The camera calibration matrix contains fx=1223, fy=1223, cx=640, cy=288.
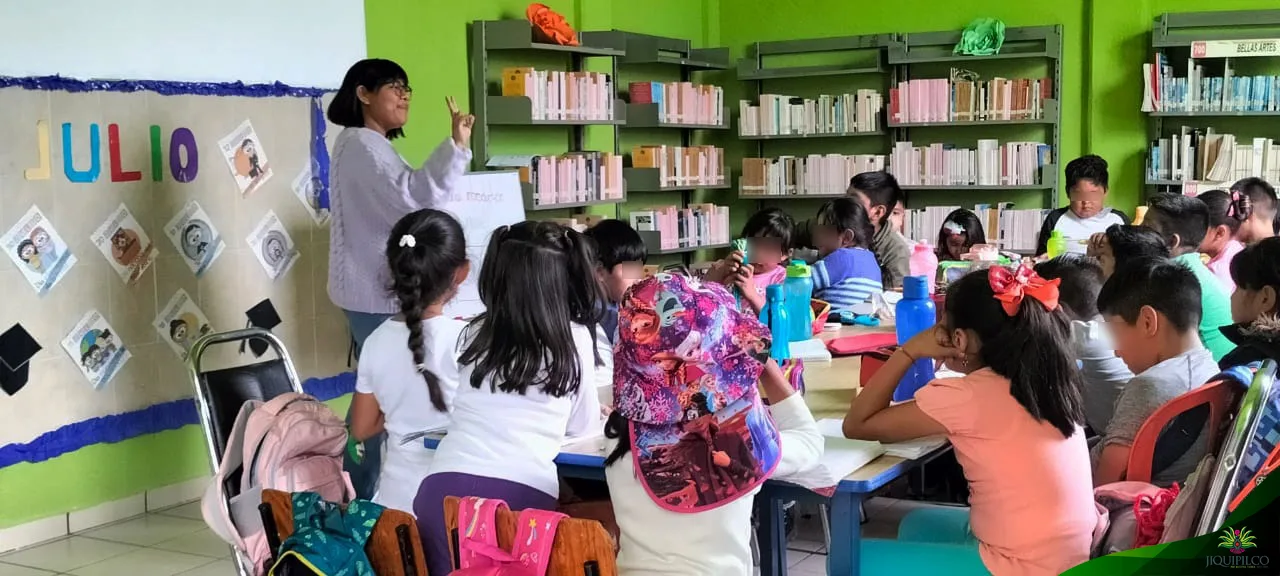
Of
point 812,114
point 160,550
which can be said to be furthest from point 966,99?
point 160,550

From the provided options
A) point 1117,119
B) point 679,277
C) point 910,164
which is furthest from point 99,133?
point 1117,119

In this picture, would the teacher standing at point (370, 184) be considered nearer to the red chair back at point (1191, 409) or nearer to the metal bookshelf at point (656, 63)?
the red chair back at point (1191, 409)

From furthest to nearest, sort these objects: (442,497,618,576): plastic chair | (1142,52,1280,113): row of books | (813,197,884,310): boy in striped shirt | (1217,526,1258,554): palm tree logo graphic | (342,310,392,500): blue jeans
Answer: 1. (1142,52,1280,113): row of books
2. (813,197,884,310): boy in striped shirt
3. (342,310,392,500): blue jeans
4. (442,497,618,576): plastic chair
5. (1217,526,1258,554): palm tree logo graphic

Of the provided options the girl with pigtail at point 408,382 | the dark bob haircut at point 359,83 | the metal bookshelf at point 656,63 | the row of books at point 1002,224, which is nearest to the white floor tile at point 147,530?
the dark bob haircut at point 359,83

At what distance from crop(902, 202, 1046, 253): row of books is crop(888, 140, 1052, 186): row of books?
0.17 meters

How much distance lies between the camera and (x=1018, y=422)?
2.17m

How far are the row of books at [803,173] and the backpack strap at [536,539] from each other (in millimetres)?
5826

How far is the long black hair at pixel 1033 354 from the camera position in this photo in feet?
7.06

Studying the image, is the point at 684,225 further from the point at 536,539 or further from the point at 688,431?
the point at 536,539

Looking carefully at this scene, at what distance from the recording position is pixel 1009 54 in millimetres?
7039

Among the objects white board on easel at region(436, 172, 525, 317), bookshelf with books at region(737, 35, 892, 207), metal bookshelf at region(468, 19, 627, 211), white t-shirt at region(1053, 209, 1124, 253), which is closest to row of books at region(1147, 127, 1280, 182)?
white t-shirt at region(1053, 209, 1124, 253)

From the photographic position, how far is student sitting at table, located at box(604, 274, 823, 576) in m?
1.98

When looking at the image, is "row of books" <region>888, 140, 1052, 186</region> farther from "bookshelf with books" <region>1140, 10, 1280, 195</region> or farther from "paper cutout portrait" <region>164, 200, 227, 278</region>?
"paper cutout portrait" <region>164, 200, 227, 278</region>

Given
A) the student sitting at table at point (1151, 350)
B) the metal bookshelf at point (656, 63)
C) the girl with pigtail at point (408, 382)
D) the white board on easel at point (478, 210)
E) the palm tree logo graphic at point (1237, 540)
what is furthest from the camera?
the metal bookshelf at point (656, 63)
